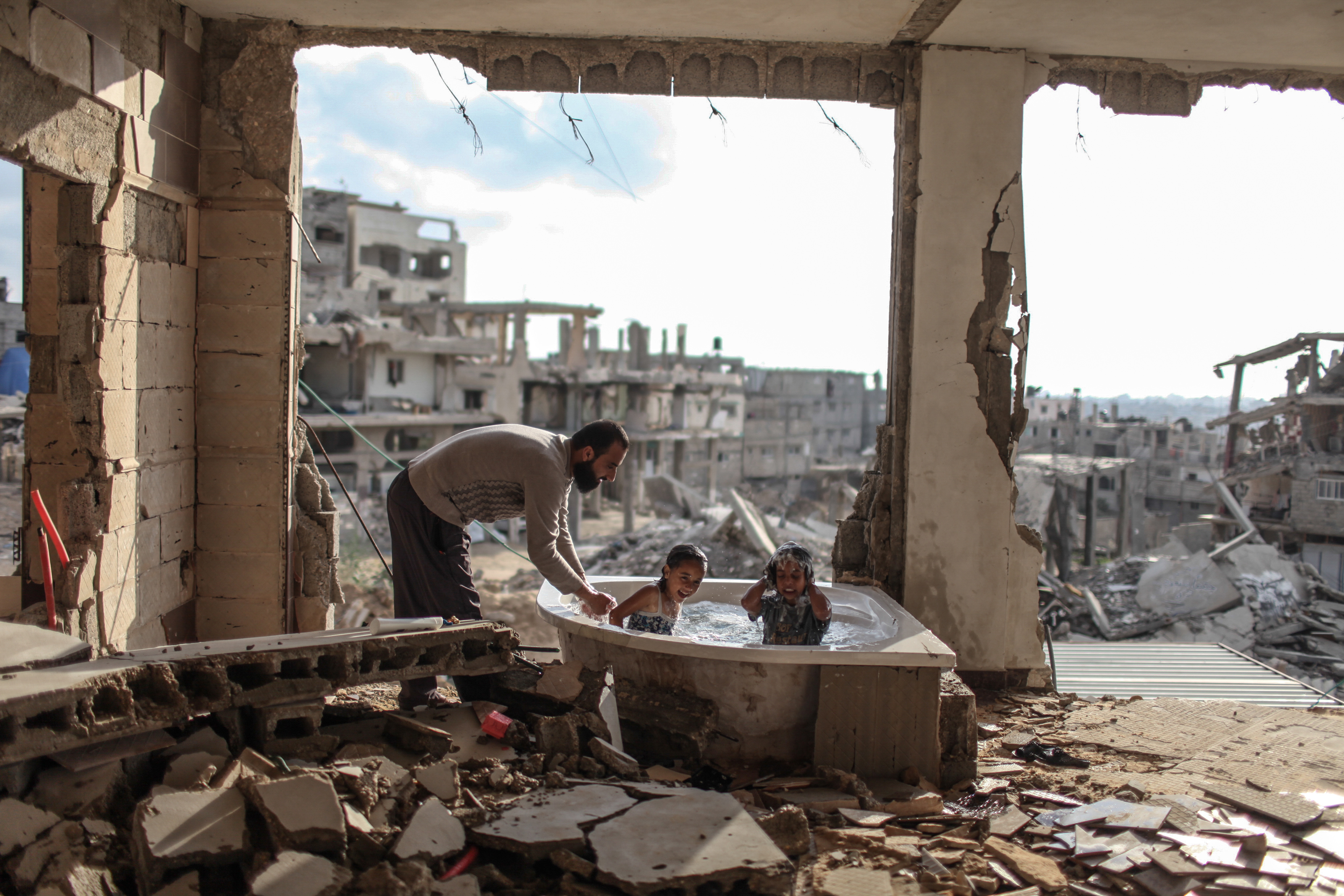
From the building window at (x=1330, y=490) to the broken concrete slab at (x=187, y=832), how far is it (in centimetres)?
2471

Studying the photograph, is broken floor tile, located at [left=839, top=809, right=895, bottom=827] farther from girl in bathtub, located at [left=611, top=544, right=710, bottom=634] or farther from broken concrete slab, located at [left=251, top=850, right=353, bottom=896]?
broken concrete slab, located at [left=251, top=850, right=353, bottom=896]

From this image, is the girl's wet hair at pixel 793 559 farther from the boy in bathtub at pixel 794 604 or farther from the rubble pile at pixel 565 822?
the rubble pile at pixel 565 822

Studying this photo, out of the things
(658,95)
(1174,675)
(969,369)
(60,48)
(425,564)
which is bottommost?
(1174,675)

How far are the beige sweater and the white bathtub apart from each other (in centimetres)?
45

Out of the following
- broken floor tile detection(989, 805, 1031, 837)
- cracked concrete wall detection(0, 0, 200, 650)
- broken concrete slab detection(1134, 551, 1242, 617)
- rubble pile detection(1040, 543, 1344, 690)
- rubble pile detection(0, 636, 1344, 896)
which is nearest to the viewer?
rubble pile detection(0, 636, 1344, 896)

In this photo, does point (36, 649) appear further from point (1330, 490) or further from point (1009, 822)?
point (1330, 490)

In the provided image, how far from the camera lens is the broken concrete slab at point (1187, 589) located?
15.0 meters

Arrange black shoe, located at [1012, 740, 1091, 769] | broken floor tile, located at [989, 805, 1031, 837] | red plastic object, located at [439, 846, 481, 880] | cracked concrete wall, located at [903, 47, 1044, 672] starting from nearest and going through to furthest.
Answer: red plastic object, located at [439, 846, 481, 880]
broken floor tile, located at [989, 805, 1031, 837]
black shoe, located at [1012, 740, 1091, 769]
cracked concrete wall, located at [903, 47, 1044, 672]

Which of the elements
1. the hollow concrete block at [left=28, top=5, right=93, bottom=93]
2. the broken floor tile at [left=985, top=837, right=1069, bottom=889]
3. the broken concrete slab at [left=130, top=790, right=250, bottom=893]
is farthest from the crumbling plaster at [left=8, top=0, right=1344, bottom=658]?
the broken floor tile at [left=985, top=837, right=1069, bottom=889]

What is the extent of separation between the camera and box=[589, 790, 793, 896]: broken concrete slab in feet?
9.11

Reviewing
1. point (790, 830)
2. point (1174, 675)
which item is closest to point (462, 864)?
point (790, 830)

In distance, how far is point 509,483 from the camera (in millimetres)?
4418

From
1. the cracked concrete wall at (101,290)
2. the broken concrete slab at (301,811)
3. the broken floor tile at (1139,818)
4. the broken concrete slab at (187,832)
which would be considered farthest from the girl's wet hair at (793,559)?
the cracked concrete wall at (101,290)

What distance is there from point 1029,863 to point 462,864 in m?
1.95
